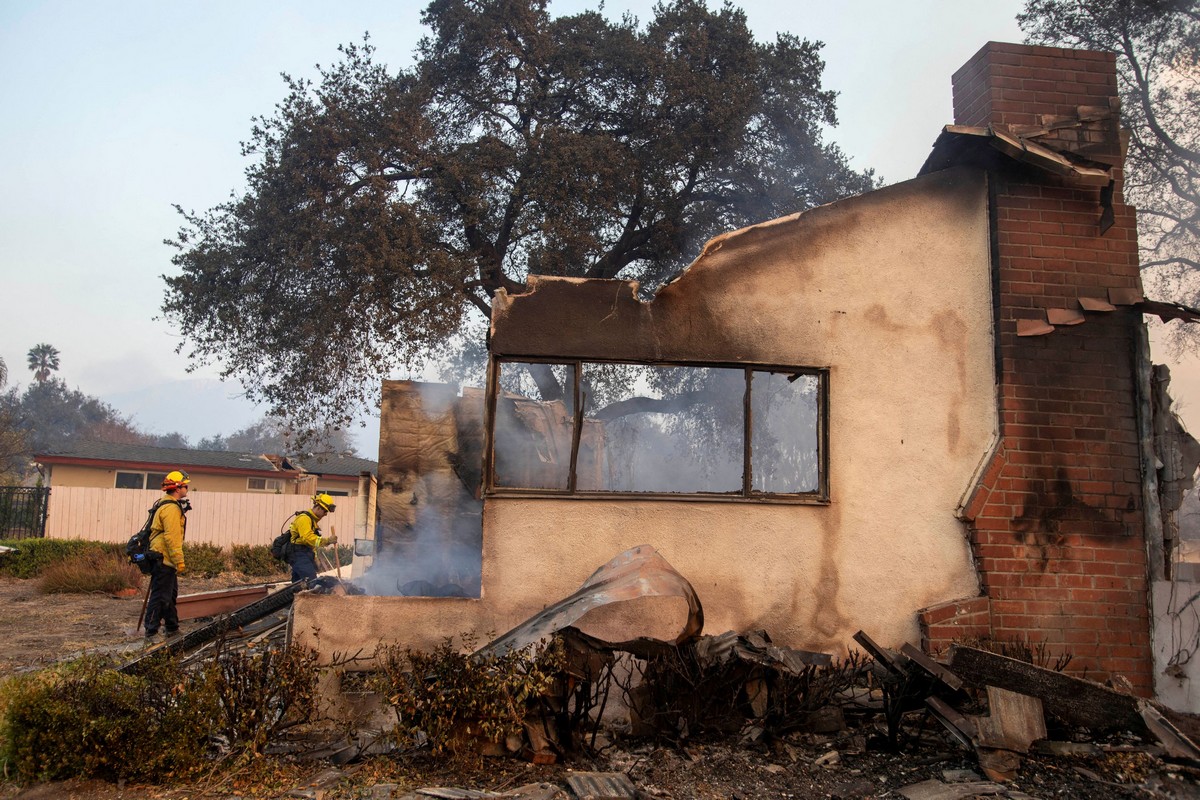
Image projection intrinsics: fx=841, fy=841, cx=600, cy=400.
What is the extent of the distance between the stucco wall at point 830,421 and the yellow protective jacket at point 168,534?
10.9ft

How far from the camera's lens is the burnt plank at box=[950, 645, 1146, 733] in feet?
16.8

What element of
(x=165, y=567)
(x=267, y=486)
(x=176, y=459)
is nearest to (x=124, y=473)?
(x=176, y=459)

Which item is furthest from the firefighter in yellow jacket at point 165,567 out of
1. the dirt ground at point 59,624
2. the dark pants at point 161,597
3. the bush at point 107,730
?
the bush at point 107,730

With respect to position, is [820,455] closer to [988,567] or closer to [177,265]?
[988,567]

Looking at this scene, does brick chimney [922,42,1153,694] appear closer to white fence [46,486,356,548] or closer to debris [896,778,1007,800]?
debris [896,778,1007,800]

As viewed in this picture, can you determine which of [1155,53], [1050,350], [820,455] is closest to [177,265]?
[820,455]

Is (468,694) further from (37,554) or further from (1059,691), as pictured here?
(37,554)

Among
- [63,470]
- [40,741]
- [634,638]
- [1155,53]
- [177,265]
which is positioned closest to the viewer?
[40,741]

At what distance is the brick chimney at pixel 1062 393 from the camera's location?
643 cm

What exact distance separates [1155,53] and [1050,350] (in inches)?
558

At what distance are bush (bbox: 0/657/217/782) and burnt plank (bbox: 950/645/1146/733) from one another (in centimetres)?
454

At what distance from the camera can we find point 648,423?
1736cm

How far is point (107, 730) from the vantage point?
15.1 feet

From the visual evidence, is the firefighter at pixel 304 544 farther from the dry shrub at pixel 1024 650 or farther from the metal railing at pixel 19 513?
the metal railing at pixel 19 513
